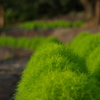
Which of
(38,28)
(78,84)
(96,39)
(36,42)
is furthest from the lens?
(38,28)

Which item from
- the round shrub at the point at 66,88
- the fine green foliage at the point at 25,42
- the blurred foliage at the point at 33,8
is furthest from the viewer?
the blurred foliage at the point at 33,8

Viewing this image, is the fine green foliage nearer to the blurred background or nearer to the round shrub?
the blurred background

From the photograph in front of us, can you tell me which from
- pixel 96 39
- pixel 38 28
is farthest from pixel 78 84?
pixel 38 28

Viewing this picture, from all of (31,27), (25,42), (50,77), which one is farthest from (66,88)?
(31,27)

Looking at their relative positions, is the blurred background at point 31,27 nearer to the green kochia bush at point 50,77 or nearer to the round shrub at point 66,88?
the green kochia bush at point 50,77

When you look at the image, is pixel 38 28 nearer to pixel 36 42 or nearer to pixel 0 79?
pixel 36 42

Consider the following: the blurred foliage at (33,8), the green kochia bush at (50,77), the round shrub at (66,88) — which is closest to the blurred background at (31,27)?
the blurred foliage at (33,8)

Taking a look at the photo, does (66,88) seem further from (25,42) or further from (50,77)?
(25,42)
